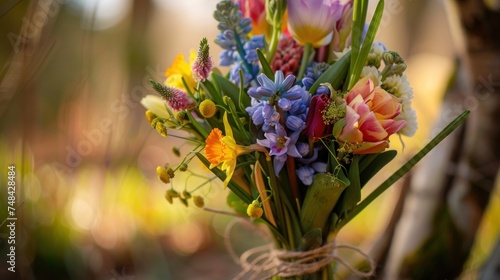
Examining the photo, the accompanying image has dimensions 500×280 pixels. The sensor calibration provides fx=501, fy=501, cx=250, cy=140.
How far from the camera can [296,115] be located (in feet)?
1.78

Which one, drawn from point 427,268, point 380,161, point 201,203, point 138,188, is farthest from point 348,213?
point 138,188

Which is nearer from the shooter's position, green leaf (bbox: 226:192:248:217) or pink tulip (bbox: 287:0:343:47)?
pink tulip (bbox: 287:0:343:47)

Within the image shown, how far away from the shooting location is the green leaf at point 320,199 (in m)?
0.54

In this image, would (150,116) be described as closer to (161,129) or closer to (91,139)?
(161,129)

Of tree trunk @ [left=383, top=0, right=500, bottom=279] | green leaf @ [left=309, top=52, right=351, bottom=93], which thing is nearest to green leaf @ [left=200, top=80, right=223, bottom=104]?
green leaf @ [left=309, top=52, right=351, bottom=93]

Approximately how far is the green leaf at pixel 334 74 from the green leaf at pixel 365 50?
13 millimetres

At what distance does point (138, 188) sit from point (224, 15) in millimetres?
1141

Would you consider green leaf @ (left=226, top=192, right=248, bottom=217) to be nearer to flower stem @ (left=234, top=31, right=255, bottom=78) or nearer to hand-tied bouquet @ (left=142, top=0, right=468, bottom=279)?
hand-tied bouquet @ (left=142, top=0, right=468, bottom=279)

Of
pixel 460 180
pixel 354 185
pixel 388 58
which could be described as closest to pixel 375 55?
pixel 388 58

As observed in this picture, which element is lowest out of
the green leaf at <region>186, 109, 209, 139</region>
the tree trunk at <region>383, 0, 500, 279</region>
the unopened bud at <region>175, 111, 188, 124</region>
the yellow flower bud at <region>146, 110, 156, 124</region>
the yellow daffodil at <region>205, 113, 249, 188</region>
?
the tree trunk at <region>383, 0, 500, 279</region>

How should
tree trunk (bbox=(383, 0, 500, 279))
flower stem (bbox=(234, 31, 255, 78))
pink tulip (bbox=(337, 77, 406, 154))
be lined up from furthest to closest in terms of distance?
tree trunk (bbox=(383, 0, 500, 279)), flower stem (bbox=(234, 31, 255, 78)), pink tulip (bbox=(337, 77, 406, 154))

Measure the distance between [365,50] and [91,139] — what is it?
87cm

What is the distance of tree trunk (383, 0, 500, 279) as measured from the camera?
3.03 feet

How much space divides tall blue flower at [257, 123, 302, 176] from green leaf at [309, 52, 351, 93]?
7 cm
